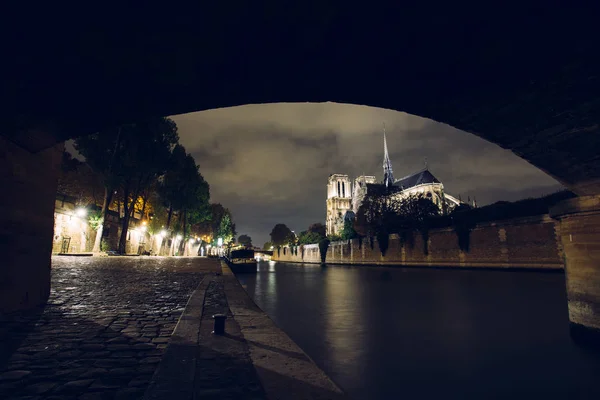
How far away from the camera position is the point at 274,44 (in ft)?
11.6

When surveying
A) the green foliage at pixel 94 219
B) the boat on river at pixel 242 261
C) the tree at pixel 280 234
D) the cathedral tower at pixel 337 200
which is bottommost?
the boat on river at pixel 242 261

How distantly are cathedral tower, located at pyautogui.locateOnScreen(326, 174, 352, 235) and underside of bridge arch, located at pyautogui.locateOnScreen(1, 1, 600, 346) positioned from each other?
124 meters

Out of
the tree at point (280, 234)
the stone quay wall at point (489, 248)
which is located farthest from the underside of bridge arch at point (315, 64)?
the tree at point (280, 234)

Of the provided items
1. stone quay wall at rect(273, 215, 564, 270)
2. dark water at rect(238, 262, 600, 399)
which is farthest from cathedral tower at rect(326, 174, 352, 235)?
dark water at rect(238, 262, 600, 399)

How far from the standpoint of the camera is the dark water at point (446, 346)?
6.27 metres

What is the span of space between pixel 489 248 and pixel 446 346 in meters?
28.3

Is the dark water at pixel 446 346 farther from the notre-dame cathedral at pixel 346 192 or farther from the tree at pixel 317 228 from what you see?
the tree at pixel 317 228

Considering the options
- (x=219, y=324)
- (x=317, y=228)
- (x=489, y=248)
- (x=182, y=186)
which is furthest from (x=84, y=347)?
(x=317, y=228)

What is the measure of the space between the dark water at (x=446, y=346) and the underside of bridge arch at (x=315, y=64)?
4.67 m

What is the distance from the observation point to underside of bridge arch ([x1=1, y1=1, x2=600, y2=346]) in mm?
3160

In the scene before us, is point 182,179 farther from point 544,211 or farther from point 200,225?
point 544,211

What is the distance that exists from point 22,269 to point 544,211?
35.5 metres

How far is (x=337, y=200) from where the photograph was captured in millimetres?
134625

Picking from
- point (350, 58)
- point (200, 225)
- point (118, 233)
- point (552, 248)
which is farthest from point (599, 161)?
point (200, 225)
